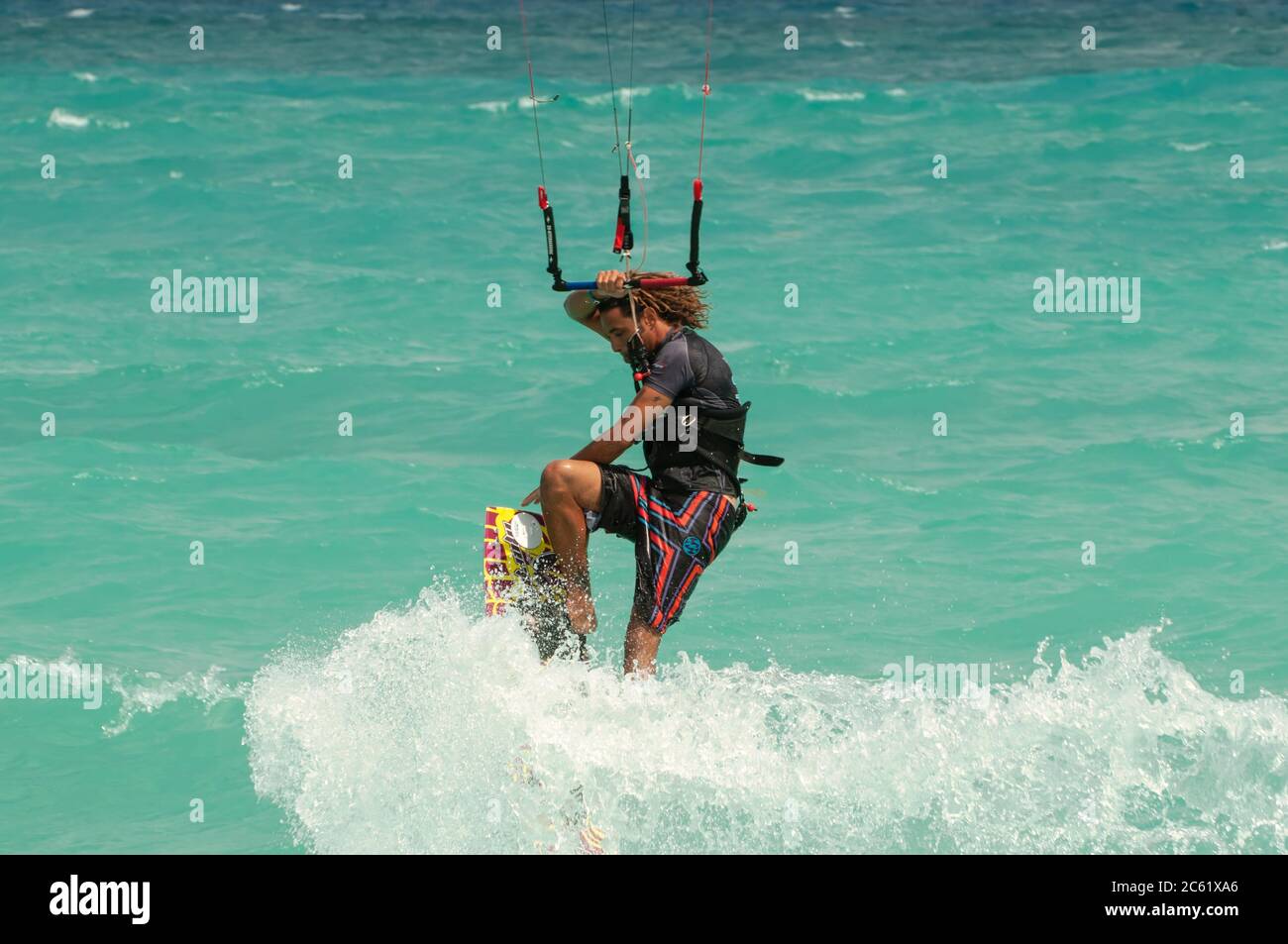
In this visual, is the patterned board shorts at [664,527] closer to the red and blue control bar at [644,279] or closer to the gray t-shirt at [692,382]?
the gray t-shirt at [692,382]

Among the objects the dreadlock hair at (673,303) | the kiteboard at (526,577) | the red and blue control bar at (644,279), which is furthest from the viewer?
the kiteboard at (526,577)

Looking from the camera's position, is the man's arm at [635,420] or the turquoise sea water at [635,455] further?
the turquoise sea water at [635,455]

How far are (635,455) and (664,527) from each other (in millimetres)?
6064

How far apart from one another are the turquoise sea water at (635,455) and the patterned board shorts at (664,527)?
0.43 metres

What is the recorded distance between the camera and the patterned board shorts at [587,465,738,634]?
6.70 meters

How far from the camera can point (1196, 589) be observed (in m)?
10.3

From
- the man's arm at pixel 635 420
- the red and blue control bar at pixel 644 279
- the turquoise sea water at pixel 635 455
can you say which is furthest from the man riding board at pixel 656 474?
the turquoise sea water at pixel 635 455

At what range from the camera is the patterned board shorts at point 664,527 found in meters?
6.70

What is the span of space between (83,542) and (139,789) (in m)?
3.38

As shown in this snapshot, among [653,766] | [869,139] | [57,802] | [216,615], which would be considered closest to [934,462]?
[216,615]

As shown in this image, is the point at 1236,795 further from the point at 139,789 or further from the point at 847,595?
the point at 139,789

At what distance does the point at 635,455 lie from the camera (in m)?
12.8

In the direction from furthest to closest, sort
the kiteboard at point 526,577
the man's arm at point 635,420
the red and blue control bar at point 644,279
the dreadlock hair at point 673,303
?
the kiteboard at point 526,577 → the dreadlock hair at point 673,303 → the man's arm at point 635,420 → the red and blue control bar at point 644,279

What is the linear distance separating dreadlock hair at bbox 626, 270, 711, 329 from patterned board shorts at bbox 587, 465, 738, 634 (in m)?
0.66
